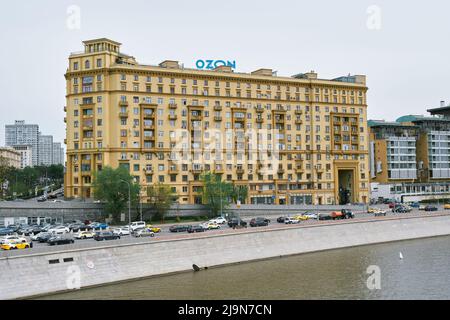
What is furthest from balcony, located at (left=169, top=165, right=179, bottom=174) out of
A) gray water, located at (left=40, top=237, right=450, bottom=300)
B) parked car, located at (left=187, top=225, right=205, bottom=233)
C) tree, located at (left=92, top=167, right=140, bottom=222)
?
gray water, located at (left=40, top=237, right=450, bottom=300)

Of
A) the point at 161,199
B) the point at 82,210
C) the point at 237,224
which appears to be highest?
the point at 161,199

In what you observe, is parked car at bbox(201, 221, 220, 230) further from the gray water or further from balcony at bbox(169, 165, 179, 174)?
balcony at bbox(169, 165, 179, 174)

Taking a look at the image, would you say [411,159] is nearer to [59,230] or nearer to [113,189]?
[113,189]

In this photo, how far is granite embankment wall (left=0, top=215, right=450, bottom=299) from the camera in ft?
141

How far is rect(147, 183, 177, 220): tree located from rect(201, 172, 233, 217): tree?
21.6 feet

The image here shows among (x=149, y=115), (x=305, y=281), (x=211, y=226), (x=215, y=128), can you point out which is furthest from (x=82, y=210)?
(x=305, y=281)

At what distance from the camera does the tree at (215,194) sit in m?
96.2

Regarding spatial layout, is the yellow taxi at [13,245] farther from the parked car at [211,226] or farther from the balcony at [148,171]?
the balcony at [148,171]

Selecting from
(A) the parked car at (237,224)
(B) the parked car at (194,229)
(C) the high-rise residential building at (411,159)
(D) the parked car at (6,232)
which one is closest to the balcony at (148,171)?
(A) the parked car at (237,224)

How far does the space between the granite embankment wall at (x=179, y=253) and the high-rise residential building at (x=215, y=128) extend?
37.4 metres

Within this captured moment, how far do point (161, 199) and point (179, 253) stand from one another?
38.9m

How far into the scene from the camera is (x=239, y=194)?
105m

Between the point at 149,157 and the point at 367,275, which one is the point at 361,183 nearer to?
the point at 149,157
